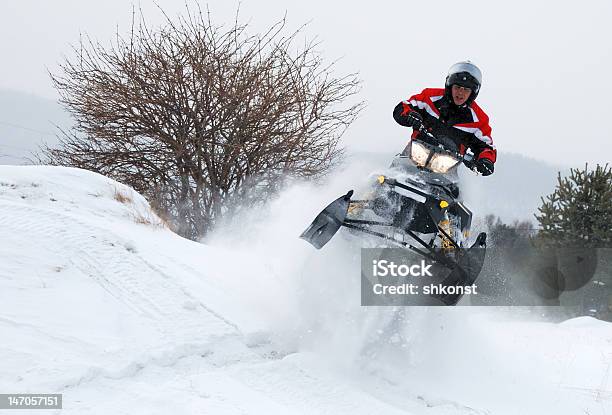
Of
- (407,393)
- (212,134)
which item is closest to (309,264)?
(407,393)

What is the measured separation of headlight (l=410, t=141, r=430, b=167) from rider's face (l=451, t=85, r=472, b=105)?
840 mm

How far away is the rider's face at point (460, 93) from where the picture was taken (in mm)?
6172

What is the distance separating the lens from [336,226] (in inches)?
211

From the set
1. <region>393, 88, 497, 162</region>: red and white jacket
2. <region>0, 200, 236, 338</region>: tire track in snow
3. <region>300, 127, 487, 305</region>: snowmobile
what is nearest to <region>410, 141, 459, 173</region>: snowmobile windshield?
<region>300, 127, 487, 305</region>: snowmobile

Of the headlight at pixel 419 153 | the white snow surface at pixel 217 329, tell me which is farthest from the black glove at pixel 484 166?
the white snow surface at pixel 217 329

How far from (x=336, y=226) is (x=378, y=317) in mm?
942

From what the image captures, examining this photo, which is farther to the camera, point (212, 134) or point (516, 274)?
point (516, 274)

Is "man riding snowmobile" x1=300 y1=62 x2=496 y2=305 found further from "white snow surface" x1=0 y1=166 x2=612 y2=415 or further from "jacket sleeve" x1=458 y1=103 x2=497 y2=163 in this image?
"white snow surface" x1=0 y1=166 x2=612 y2=415

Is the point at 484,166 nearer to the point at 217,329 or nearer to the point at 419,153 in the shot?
the point at 419,153

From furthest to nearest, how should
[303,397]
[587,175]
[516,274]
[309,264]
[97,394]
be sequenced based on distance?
[516,274] < [587,175] < [309,264] < [303,397] < [97,394]

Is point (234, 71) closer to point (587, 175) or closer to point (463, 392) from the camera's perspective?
point (463, 392)

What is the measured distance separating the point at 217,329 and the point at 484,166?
324 centimetres

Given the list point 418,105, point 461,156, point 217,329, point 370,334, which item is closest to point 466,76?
point 418,105

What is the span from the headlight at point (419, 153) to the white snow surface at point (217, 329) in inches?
28.5
